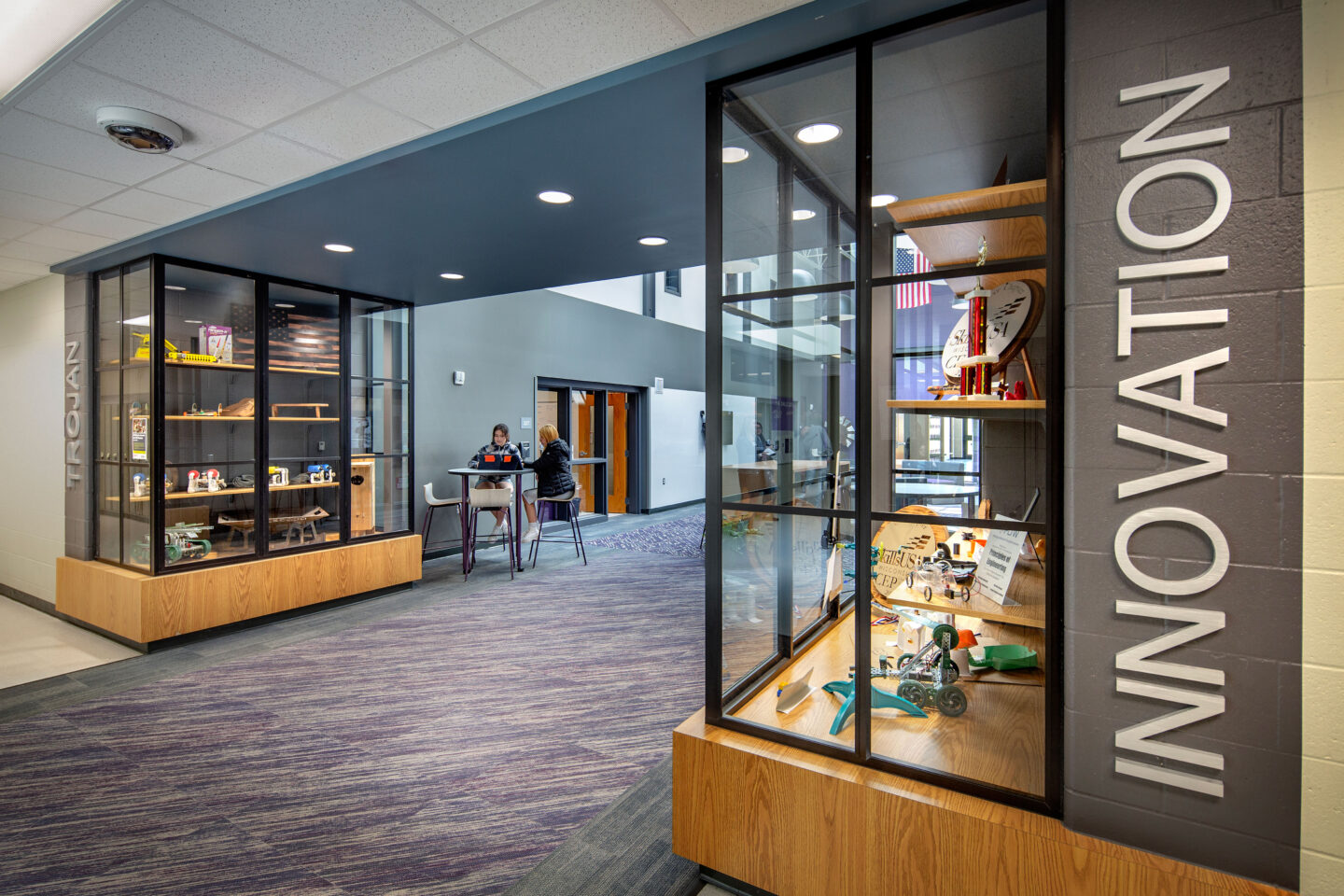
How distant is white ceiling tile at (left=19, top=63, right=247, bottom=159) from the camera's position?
2088mm

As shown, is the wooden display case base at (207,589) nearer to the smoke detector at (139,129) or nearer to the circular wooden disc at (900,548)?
the smoke detector at (139,129)

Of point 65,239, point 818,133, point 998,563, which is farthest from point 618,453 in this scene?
point 998,563

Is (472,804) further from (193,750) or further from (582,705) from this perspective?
(193,750)

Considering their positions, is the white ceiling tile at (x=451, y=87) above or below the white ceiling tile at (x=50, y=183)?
below

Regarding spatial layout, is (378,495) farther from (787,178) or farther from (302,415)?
(787,178)

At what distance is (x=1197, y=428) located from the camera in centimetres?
131

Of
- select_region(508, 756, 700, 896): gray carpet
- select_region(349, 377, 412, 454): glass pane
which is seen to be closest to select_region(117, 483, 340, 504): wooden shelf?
select_region(349, 377, 412, 454): glass pane

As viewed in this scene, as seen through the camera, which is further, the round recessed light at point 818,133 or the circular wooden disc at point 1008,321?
the round recessed light at point 818,133

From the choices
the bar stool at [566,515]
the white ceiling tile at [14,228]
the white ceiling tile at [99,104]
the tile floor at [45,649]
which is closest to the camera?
the white ceiling tile at [99,104]

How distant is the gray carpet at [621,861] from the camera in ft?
6.18

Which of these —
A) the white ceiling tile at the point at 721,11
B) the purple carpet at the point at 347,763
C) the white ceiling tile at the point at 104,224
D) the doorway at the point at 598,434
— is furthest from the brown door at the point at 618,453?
the white ceiling tile at the point at 721,11

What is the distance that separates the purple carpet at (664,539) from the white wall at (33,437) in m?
4.50

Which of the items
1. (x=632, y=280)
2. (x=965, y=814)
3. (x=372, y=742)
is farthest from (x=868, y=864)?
(x=632, y=280)

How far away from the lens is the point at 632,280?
10109mm
